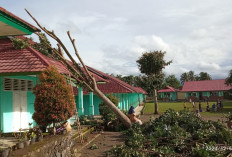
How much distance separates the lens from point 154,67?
75.5 ft

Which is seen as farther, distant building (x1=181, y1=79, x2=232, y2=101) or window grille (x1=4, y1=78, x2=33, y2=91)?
distant building (x1=181, y1=79, x2=232, y2=101)

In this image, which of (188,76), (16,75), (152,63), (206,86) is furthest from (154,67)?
(188,76)

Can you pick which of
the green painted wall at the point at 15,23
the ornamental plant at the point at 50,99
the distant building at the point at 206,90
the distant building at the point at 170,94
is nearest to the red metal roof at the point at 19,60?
the green painted wall at the point at 15,23

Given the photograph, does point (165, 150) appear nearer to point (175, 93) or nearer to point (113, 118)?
point (113, 118)

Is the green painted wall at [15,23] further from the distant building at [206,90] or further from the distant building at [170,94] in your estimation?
the distant building at [170,94]

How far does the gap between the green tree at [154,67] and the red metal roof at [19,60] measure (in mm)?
14651

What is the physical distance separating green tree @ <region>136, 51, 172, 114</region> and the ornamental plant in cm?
1614

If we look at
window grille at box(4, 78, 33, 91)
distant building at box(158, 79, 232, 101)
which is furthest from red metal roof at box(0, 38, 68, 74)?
distant building at box(158, 79, 232, 101)

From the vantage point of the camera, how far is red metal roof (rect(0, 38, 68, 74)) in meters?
8.68

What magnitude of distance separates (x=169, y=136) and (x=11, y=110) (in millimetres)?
6773

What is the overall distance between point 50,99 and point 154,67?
57.4 ft

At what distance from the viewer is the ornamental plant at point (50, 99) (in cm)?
677

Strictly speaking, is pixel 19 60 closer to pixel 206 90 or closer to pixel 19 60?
pixel 19 60

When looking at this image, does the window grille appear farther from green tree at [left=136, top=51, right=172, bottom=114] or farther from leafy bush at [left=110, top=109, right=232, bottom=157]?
green tree at [left=136, top=51, right=172, bottom=114]
